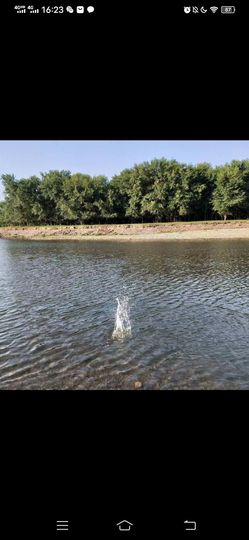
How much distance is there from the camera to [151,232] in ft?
214

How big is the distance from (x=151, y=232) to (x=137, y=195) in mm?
21353

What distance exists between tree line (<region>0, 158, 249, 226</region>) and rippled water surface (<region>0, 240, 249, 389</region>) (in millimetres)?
56147

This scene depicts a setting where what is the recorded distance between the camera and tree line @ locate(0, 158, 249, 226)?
73500mm

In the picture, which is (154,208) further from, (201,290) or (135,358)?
(135,358)

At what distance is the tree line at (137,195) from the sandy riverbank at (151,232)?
444 inches
